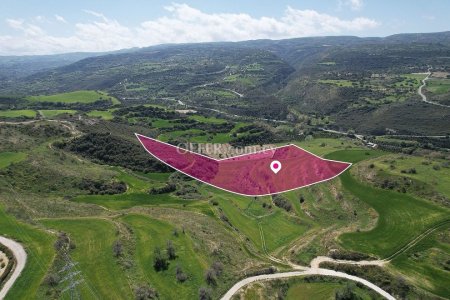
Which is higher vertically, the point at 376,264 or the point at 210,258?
the point at 210,258

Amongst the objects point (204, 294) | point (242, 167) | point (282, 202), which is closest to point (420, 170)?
point (282, 202)

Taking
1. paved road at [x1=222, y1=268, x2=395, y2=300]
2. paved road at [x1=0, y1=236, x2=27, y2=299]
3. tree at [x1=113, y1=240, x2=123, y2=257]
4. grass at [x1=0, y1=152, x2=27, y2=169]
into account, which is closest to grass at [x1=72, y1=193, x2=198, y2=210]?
grass at [x1=0, y1=152, x2=27, y2=169]

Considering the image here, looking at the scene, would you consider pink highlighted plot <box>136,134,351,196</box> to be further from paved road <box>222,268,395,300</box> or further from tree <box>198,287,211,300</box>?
tree <box>198,287,211,300</box>

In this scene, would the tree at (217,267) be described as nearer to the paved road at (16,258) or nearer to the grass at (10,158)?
the paved road at (16,258)

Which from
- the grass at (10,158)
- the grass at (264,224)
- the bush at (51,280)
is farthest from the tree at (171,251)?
the grass at (10,158)

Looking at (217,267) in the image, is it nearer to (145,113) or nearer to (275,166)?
(275,166)

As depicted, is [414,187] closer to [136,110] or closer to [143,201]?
[143,201]

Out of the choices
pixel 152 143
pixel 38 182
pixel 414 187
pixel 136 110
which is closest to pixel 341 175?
pixel 414 187
